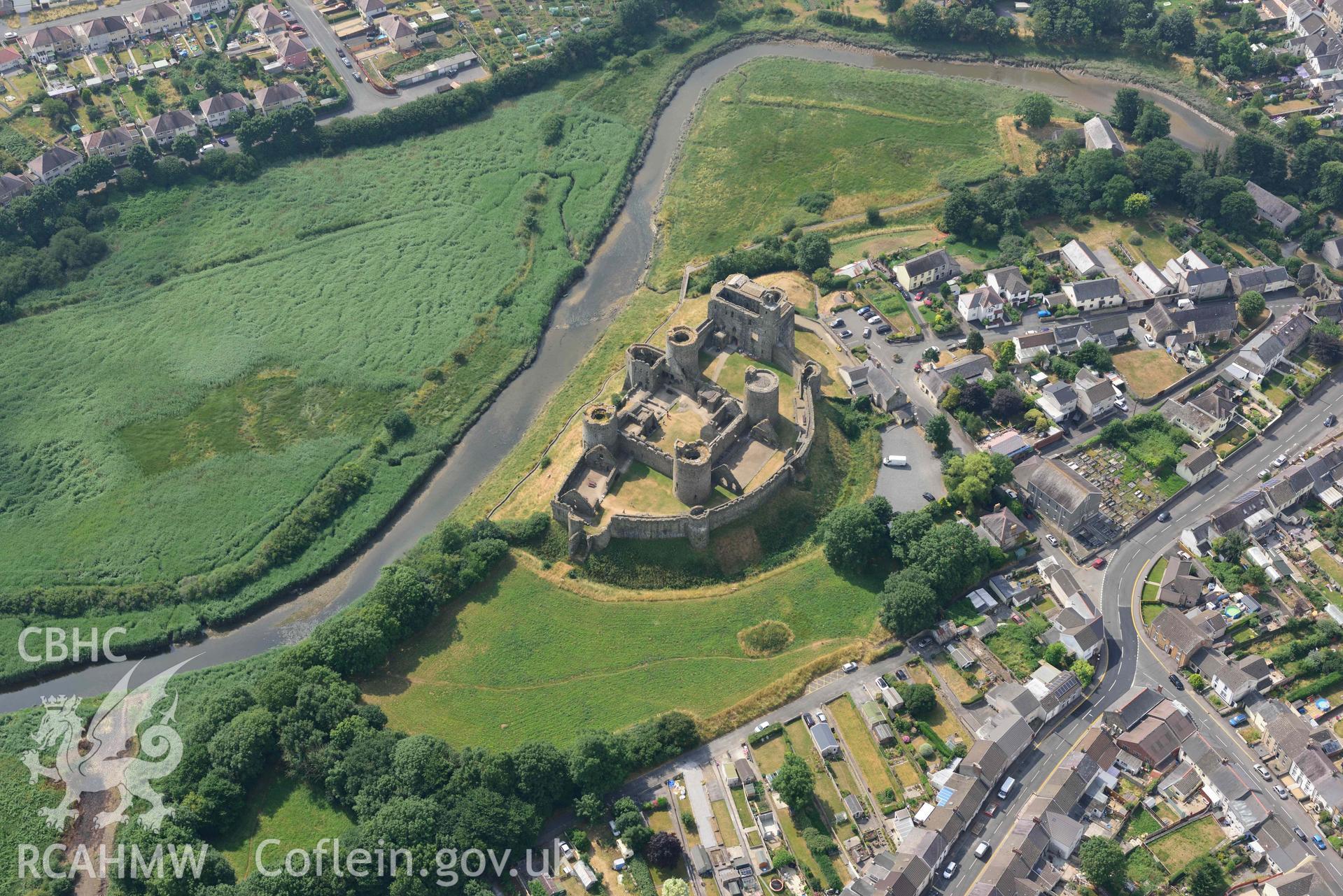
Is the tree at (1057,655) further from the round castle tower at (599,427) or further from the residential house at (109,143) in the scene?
the residential house at (109,143)

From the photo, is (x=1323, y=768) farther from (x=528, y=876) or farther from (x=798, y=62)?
(x=798, y=62)

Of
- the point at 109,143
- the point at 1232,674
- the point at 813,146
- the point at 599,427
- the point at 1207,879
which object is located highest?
the point at 109,143

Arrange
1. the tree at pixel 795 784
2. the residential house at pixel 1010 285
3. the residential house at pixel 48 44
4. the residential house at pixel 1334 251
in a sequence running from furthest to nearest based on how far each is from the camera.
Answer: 1. the residential house at pixel 48 44
2. the residential house at pixel 1334 251
3. the residential house at pixel 1010 285
4. the tree at pixel 795 784

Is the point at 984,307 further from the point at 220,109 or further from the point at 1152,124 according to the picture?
the point at 220,109

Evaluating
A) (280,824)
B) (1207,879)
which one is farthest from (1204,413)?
(280,824)

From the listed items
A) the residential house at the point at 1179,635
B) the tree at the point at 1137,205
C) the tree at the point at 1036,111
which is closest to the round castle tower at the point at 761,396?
the residential house at the point at 1179,635

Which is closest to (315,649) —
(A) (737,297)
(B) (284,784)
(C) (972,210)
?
(B) (284,784)
